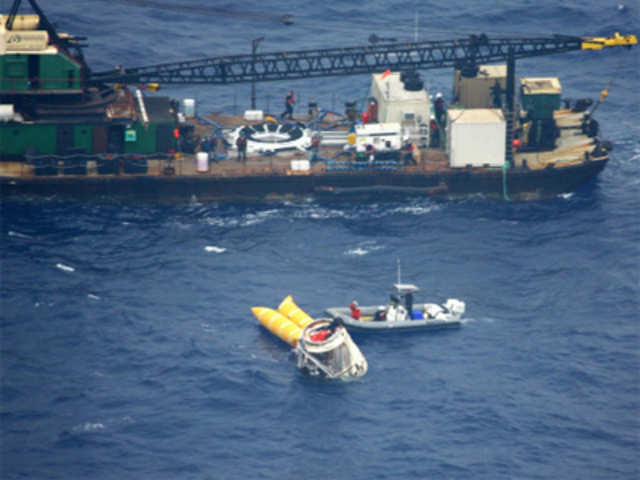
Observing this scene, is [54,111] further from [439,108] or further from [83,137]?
[439,108]

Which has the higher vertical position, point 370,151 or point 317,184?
point 370,151

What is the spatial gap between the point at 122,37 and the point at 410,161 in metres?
41.5

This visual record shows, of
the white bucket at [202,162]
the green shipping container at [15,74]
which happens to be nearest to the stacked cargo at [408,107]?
the white bucket at [202,162]

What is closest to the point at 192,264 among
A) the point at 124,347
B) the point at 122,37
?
the point at 124,347

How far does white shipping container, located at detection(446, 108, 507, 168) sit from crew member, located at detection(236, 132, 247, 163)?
704 inches

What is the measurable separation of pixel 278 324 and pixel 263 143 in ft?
104

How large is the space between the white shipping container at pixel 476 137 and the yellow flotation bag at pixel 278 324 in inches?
1152

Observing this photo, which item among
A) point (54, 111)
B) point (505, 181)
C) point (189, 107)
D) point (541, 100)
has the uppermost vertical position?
point (541, 100)

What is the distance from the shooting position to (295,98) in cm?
13938

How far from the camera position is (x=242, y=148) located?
122688 mm

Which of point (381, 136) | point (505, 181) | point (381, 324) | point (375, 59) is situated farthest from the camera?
point (375, 59)

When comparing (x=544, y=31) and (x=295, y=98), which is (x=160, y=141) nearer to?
(x=295, y=98)

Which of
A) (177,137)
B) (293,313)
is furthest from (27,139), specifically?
(293,313)

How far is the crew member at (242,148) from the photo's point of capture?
122 meters
